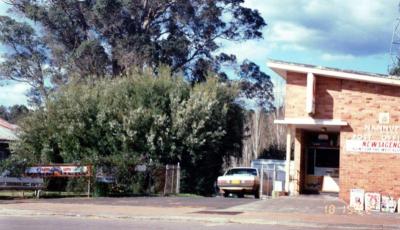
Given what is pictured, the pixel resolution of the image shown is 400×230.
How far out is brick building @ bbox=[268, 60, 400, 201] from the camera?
24.7m

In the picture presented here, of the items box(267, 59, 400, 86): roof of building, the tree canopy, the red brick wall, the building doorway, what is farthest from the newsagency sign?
the tree canopy

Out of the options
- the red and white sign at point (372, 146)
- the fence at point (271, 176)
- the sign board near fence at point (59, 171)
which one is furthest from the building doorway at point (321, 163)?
the sign board near fence at point (59, 171)

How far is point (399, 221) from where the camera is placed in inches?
754

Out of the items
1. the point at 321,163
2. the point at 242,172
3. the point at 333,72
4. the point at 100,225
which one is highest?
the point at 333,72

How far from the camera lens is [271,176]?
41.6 metres

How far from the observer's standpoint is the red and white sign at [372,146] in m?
24.6

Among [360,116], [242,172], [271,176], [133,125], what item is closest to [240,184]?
[242,172]

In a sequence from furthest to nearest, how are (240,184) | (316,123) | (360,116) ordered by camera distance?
(240,184), (316,123), (360,116)

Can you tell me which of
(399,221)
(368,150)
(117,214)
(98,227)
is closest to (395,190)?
(368,150)

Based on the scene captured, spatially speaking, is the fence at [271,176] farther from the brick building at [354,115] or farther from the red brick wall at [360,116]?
the red brick wall at [360,116]

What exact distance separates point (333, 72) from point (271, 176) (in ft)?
56.0

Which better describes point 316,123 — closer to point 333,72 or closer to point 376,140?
point 333,72

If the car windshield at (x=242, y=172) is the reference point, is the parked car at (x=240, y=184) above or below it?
below

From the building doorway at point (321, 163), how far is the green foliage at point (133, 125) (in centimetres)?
695
